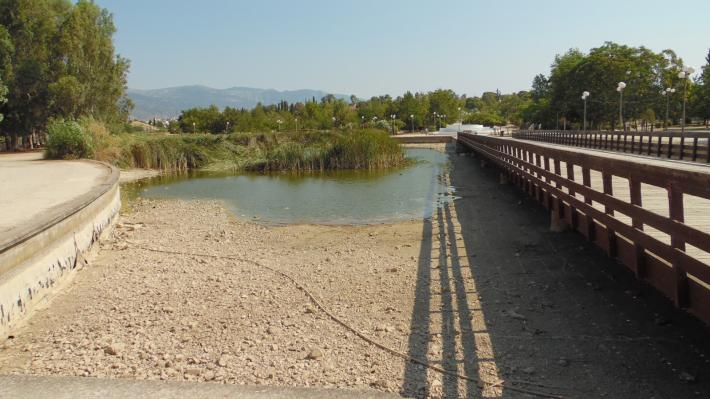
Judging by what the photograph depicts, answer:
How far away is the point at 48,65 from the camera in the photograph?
138 ft

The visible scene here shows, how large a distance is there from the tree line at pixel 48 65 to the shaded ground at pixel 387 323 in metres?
35.1

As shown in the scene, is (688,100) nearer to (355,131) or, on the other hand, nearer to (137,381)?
(355,131)

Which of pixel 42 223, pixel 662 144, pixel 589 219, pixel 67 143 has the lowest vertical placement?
pixel 589 219

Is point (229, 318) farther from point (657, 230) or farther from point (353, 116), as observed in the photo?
point (353, 116)

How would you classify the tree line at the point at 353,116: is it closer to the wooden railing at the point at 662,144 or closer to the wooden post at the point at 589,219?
the wooden railing at the point at 662,144

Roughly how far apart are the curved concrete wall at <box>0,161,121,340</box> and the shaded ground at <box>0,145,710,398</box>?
0.29m

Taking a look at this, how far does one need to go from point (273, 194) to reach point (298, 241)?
39.5ft

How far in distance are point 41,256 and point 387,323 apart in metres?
5.00

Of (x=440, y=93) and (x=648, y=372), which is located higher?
(x=440, y=93)

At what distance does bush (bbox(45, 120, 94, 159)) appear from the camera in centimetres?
2991

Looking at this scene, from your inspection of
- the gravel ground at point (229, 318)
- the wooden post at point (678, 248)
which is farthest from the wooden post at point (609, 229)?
the gravel ground at point (229, 318)

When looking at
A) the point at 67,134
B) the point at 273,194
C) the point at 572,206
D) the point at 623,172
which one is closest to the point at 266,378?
the point at 623,172

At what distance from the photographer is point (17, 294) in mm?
6684

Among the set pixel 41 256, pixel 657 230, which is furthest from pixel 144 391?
pixel 657 230
